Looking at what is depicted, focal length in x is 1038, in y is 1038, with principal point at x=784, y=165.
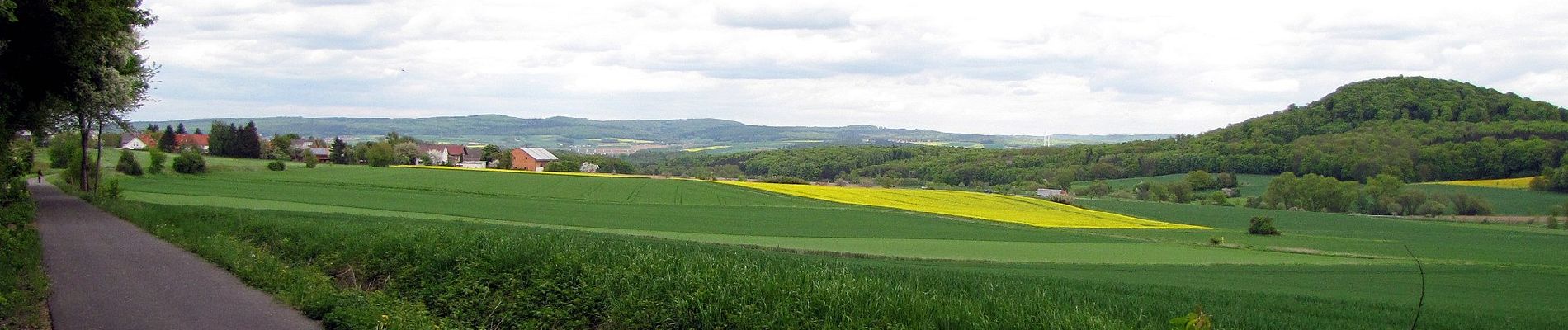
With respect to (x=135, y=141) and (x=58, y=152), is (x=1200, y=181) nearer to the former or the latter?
(x=58, y=152)

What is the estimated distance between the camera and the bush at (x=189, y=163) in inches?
2365

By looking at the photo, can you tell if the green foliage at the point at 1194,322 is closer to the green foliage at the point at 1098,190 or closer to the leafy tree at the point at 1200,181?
the green foliage at the point at 1098,190

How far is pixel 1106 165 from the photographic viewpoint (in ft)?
351

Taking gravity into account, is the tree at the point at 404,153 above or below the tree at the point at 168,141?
below

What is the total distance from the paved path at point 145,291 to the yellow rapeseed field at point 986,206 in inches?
1546

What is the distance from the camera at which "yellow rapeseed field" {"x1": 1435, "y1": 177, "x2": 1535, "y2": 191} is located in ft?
251

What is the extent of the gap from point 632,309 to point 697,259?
2.48m

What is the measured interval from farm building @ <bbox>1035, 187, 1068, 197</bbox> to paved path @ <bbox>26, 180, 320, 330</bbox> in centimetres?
7206

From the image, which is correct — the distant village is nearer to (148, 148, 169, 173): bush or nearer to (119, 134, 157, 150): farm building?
(119, 134, 157, 150): farm building

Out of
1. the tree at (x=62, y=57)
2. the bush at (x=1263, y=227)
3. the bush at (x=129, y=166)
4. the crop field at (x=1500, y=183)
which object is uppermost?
the tree at (x=62, y=57)

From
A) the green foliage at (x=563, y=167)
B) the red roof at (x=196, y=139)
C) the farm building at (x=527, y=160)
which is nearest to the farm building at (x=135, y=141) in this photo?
the red roof at (x=196, y=139)

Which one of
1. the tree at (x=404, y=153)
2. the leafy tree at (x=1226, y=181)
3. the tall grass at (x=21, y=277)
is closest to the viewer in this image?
the tall grass at (x=21, y=277)

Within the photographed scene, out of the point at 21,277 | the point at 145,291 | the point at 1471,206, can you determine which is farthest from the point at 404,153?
the point at 145,291

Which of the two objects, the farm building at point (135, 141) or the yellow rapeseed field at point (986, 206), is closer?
the yellow rapeseed field at point (986, 206)
